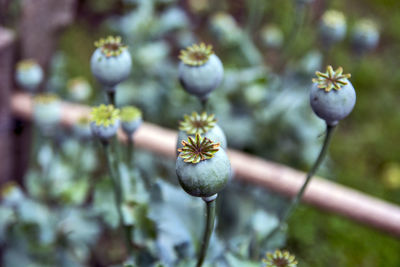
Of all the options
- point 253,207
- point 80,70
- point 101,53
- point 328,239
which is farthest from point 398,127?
point 101,53

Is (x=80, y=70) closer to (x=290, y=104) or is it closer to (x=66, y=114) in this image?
(x=66, y=114)

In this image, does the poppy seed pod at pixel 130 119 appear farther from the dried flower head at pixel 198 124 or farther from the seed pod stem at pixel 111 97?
the dried flower head at pixel 198 124

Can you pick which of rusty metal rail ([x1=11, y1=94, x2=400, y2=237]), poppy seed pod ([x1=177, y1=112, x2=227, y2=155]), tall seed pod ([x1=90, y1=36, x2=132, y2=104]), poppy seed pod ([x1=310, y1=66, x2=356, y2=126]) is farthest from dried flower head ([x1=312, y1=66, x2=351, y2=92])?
rusty metal rail ([x1=11, y1=94, x2=400, y2=237])

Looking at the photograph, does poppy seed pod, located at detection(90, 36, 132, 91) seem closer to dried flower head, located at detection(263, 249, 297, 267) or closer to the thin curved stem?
the thin curved stem

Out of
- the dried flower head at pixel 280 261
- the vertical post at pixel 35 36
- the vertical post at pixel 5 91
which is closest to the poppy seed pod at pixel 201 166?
the dried flower head at pixel 280 261

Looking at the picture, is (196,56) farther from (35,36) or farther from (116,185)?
(35,36)

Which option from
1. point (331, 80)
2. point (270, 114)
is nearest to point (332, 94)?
point (331, 80)
